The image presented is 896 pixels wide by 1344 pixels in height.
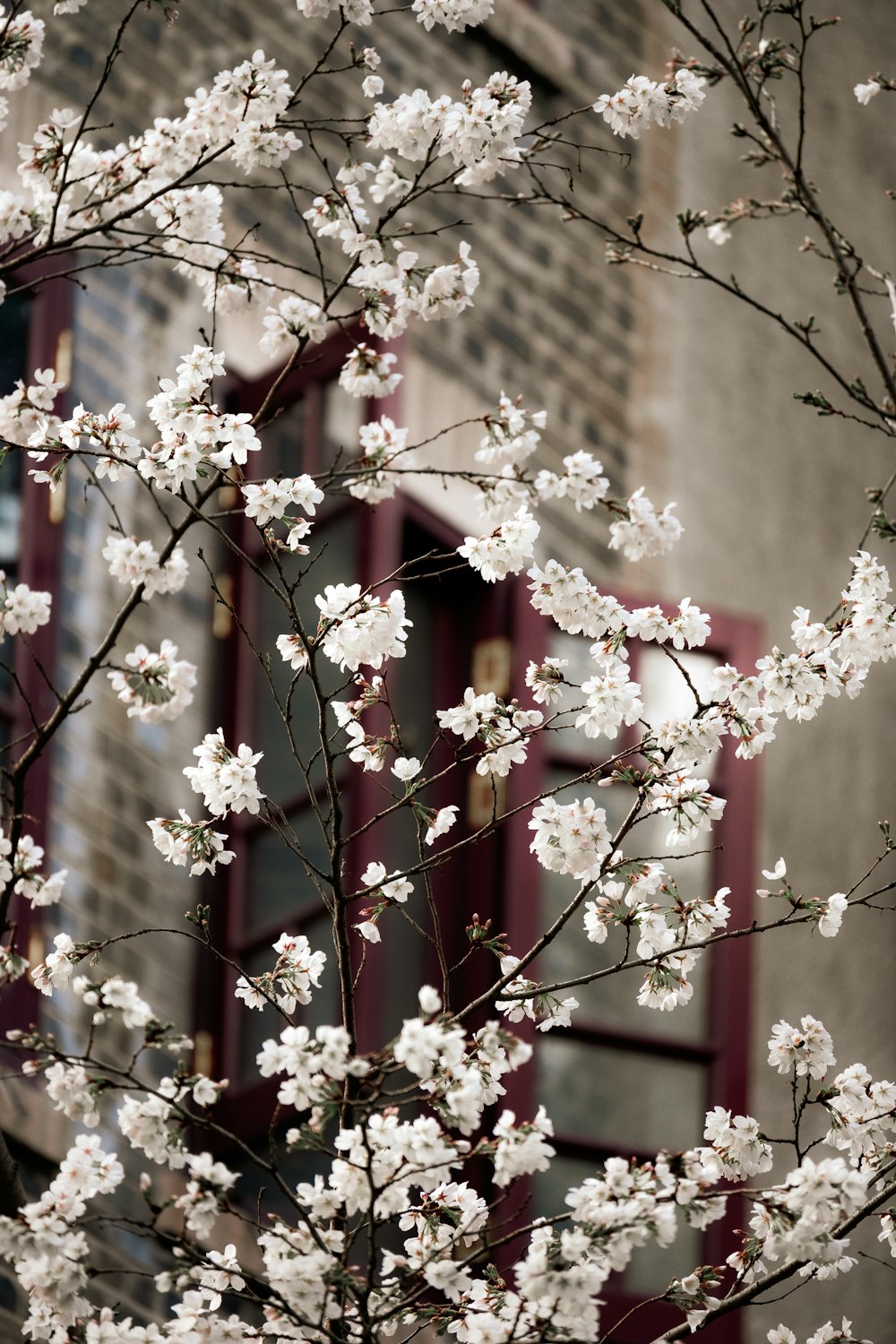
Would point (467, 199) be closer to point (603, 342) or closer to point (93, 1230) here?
point (603, 342)

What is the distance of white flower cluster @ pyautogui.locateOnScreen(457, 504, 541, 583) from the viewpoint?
3266mm

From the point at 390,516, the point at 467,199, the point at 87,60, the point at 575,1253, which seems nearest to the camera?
the point at 575,1253

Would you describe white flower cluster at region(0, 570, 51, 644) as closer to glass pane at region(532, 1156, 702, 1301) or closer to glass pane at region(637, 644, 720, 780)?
glass pane at region(532, 1156, 702, 1301)

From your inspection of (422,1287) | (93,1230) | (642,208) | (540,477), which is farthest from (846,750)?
(422,1287)

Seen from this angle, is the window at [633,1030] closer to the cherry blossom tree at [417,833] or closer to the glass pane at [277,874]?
the glass pane at [277,874]

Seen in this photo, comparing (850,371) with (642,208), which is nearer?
(642,208)

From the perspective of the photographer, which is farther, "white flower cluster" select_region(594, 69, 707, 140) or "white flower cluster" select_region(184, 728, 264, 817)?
"white flower cluster" select_region(594, 69, 707, 140)

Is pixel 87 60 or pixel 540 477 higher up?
pixel 87 60

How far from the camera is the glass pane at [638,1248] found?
217 inches

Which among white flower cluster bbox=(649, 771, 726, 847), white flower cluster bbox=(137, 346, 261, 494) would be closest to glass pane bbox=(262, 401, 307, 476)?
white flower cluster bbox=(137, 346, 261, 494)

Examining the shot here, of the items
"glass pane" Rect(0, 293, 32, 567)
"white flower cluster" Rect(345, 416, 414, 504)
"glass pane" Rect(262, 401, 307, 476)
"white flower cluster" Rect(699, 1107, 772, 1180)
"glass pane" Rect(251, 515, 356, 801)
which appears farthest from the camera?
"glass pane" Rect(262, 401, 307, 476)

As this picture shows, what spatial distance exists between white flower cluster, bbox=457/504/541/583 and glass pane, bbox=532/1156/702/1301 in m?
2.64

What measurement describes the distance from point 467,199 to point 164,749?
91.9 inches

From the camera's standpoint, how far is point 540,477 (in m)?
3.58
